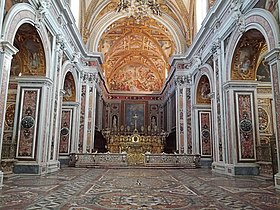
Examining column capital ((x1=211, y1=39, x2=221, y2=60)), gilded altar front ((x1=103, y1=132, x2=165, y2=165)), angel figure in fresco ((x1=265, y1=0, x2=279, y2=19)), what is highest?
column capital ((x1=211, y1=39, x2=221, y2=60))

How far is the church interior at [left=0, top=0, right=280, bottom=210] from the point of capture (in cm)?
589

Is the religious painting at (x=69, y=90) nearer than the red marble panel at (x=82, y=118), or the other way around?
the religious painting at (x=69, y=90)

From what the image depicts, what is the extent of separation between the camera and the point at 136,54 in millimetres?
28016

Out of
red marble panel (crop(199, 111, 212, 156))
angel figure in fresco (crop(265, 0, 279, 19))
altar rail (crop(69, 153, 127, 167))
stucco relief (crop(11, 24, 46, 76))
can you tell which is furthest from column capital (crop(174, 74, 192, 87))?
stucco relief (crop(11, 24, 46, 76))

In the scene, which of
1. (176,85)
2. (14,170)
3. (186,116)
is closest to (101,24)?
(176,85)

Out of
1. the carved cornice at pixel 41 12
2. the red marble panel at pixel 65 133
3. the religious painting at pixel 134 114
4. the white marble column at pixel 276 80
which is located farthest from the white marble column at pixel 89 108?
the white marble column at pixel 276 80

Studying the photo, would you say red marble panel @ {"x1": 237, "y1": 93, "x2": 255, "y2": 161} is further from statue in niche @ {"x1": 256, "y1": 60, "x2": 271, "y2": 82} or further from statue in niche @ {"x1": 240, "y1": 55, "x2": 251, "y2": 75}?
statue in niche @ {"x1": 256, "y1": 60, "x2": 271, "y2": 82}

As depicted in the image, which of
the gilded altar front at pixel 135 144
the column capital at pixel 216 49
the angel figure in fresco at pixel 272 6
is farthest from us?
the gilded altar front at pixel 135 144

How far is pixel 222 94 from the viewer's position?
1129cm

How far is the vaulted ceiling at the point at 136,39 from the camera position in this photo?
18.3 metres

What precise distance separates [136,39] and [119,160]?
542 inches

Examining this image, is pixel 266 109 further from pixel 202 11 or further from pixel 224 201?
pixel 224 201

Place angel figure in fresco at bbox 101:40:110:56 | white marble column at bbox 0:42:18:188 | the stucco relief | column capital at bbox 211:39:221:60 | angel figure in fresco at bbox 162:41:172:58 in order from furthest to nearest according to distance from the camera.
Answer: angel figure in fresco at bbox 162:41:172:58 → angel figure in fresco at bbox 101:40:110:56 → column capital at bbox 211:39:221:60 → the stucco relief → white marble column at bbox 0:42:18:188

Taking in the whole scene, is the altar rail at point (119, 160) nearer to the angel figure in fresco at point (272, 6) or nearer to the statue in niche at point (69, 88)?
the statue in niche at point (69, 88)
